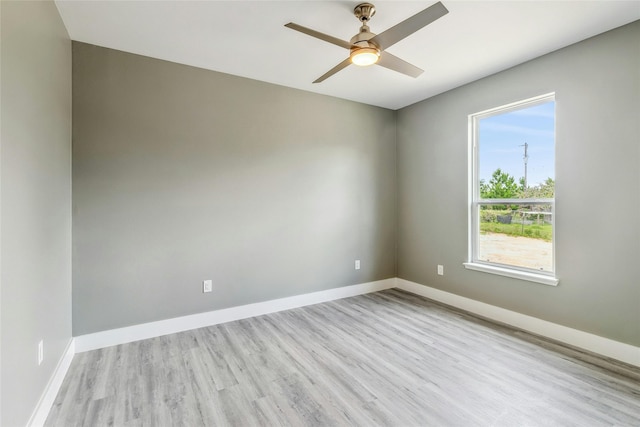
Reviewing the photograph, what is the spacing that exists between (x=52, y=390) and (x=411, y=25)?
3.18m

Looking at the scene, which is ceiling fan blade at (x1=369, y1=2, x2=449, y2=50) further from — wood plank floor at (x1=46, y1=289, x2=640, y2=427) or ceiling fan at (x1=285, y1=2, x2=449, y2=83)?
wood plank floor at (x1=46, y1=289, x2=640, y2=427)

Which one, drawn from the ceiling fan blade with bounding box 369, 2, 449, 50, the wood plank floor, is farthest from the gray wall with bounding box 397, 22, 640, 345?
the ceiling fan blade with bounding box 369, 2, 449, 50

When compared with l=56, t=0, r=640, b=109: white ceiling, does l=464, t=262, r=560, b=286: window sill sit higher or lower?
lower

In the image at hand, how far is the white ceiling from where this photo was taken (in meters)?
2.10

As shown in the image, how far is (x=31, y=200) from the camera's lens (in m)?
1.62

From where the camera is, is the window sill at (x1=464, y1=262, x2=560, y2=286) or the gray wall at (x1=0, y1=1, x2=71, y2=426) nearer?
the gray wall at (x1=0, y1=1, x2=71, y2=426)

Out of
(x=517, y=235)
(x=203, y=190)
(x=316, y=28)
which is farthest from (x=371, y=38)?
(x=517, y=235)

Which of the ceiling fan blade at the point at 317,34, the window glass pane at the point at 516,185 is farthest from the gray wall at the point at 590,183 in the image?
the ceiling fan blade at the point at 317,34

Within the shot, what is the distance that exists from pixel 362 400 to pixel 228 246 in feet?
6.49

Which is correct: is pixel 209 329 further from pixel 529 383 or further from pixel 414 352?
pixel 529 383

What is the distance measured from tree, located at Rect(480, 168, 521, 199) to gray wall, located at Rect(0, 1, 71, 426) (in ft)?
12.8

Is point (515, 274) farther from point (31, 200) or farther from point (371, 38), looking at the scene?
point (31, 200)

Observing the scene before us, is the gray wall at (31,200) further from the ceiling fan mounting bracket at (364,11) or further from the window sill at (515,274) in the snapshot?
the window sill at (515,274)

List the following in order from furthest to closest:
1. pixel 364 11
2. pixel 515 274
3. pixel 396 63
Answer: pixel 515 274 → pixel 396 63 → pixel 364 11
